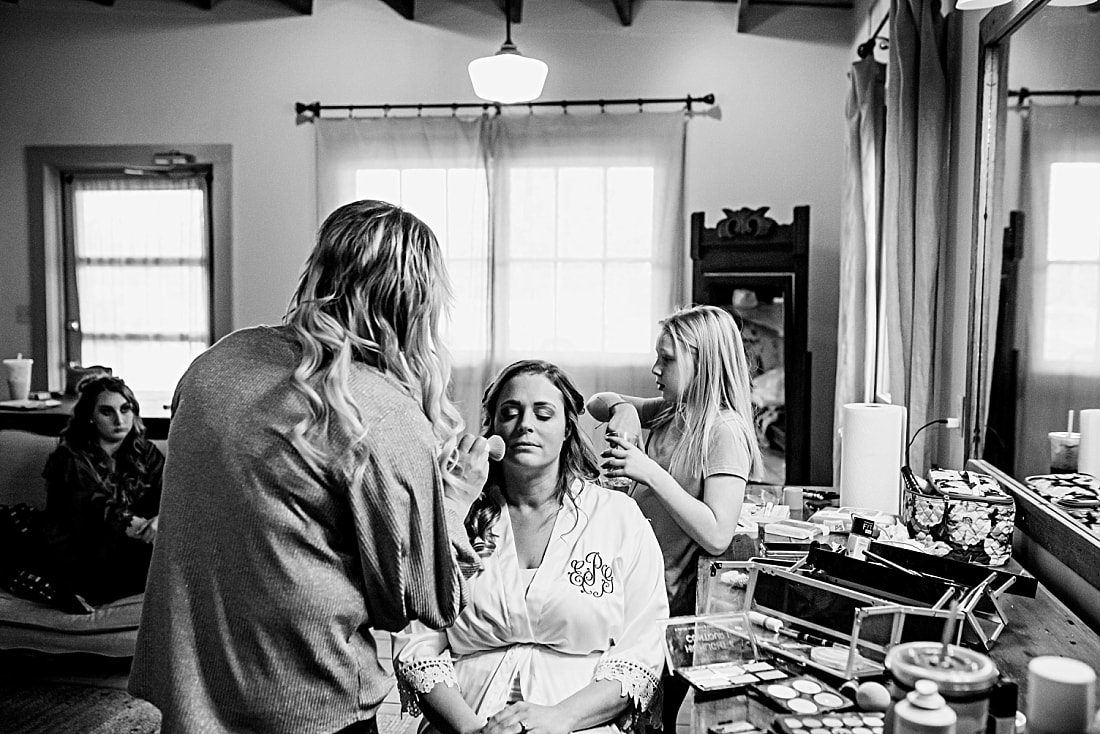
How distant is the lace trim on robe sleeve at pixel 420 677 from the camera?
1.77 metres

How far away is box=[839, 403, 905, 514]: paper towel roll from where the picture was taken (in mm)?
2438

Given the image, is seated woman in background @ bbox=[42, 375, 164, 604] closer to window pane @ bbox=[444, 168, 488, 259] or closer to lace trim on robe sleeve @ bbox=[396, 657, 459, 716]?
lace trim on robe sleeve @ bbox=[396, 657, 459, 716]

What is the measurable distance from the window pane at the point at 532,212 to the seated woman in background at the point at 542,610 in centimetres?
322

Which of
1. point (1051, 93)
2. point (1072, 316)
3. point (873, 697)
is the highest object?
point (1051, 93)

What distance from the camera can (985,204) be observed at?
2514mm

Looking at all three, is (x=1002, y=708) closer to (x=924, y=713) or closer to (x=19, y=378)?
(x=924, y=713)

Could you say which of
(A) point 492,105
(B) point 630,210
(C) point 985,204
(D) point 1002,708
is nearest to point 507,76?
(A) point 492,105

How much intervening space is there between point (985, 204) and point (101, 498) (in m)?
2.95

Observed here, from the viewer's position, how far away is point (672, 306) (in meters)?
5.11

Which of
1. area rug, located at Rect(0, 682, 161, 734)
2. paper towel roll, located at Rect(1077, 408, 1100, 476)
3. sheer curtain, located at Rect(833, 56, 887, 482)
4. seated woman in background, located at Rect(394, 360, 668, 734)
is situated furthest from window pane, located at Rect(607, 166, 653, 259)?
paper towel roll, located at Rect(1077, 408, 1100, 476)

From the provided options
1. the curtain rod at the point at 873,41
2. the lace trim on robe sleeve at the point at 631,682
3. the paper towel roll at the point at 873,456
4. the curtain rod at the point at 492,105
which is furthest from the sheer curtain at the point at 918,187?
the curtain rod at the point at 492,105

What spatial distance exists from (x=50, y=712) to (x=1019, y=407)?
295 cm

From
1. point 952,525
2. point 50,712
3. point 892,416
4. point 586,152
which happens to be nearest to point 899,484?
point 892,416

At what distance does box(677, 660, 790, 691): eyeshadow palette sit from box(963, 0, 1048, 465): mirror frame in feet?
4.33
